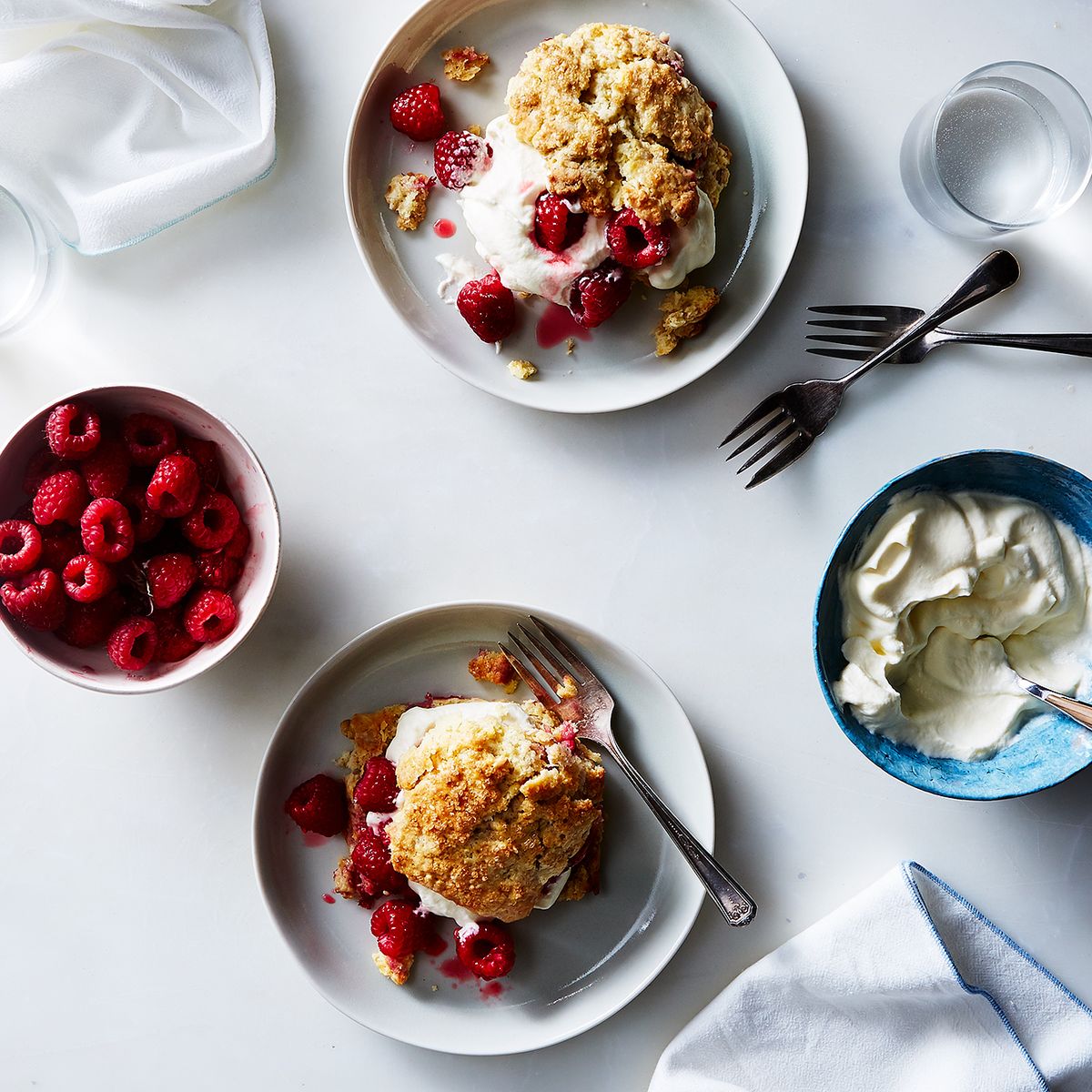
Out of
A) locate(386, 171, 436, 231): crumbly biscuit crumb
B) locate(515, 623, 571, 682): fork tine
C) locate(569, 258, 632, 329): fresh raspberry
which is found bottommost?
locate(515, 623, 571, 682): fork tine

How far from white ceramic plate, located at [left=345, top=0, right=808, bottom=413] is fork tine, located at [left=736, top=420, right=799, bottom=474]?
17 cm

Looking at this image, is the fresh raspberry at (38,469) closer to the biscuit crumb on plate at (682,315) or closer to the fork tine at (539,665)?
the fork tine at (539,665)

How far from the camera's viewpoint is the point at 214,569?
1.48m

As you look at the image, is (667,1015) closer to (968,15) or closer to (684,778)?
(684,778)

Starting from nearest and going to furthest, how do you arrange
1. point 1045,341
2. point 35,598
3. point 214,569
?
point 35,598 → point 214,569 → point 1045,341

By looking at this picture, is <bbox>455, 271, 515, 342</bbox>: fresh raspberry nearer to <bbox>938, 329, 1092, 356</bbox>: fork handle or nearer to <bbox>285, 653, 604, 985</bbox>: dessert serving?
<bbox>285, 653, 604, 985</bbox>: dessert serving

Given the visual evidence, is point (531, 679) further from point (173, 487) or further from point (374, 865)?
point (173, 487)

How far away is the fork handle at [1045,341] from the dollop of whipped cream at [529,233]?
48 centimetres

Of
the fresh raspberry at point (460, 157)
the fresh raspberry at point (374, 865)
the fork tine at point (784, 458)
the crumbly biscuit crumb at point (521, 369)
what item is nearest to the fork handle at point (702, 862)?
the fresh raspberry at point (374, 865)

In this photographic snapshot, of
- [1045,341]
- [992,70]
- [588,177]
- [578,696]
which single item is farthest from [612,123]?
[578,696]

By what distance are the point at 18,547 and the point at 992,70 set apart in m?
1.71

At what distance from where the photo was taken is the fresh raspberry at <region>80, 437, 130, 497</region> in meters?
1.43

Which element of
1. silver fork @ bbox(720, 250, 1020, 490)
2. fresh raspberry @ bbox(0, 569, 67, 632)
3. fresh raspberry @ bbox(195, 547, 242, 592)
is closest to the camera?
fresh raspberry @ bbox(0, 569, 67, 632)

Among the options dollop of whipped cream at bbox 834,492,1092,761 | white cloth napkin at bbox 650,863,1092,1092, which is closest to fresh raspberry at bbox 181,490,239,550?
dollop of whipped cream at bbox 834,492,1092,761
